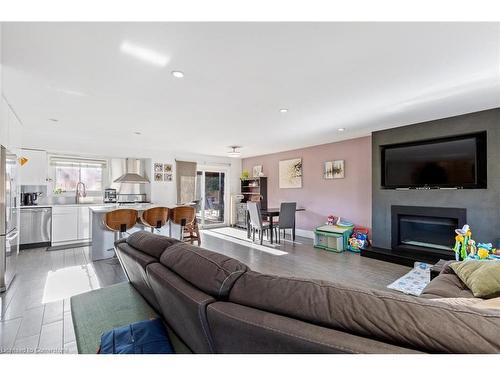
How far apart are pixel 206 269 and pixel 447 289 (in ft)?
6.31

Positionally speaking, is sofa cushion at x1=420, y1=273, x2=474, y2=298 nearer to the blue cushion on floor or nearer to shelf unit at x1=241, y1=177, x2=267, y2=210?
the blue cushion on floor

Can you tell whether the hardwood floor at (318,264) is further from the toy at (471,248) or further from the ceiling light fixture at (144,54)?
the ceiling light fixture at (144,54)

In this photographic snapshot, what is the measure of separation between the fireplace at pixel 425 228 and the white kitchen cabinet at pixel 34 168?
691 centimetres

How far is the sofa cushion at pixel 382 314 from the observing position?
606 millimetres

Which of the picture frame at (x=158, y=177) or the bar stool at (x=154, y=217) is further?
the picture frame at (x=158, y=177)

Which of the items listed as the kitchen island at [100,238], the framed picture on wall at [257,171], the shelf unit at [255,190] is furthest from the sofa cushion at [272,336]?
the framed picture on wall at [257,171]

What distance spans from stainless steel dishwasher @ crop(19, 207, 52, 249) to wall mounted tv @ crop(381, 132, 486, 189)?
6.62 metres

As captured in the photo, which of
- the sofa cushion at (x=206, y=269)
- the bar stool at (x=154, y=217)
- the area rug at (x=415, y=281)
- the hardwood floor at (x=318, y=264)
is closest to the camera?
the sofa cushion at (x=206, y=269)

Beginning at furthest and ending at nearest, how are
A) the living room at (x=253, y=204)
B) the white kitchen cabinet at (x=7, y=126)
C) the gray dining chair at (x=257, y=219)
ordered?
the gray dining chair at (x=257, y=219), the white kitchen cabinet at (x=7, y=126), the living room at (x=253, y=204)

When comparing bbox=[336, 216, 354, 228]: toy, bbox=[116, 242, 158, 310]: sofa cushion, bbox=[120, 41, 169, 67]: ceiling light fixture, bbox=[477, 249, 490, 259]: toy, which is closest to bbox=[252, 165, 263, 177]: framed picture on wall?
bbox=[336, 216, 354, 228]: toy

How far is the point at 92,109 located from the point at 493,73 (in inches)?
176

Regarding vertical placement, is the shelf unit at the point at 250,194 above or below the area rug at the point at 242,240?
above

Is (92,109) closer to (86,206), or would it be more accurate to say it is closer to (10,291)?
(10,291)

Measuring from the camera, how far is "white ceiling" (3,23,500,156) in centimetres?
164
